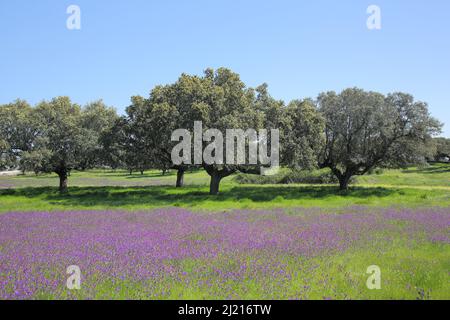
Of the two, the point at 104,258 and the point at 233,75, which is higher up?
the point at 233,75

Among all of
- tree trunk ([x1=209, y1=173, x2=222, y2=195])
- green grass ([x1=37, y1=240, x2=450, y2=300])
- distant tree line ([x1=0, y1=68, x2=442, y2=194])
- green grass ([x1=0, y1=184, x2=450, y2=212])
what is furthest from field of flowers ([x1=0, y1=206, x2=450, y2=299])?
tree trunk ([x1=209, y1=173, x2=222, y2=195])

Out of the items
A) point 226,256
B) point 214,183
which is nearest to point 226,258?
point 226,256

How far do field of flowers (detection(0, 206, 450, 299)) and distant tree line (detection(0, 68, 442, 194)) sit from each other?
14778 millimetres

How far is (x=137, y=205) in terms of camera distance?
971 inches

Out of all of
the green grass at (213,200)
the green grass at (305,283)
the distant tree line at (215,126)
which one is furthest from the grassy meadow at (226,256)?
the distant tree line at (215,126)

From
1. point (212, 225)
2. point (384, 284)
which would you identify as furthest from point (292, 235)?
point (384, 284)

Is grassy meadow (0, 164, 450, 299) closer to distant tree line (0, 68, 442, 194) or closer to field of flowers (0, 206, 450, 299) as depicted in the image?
field of flowers (0, 206, 450, 299)

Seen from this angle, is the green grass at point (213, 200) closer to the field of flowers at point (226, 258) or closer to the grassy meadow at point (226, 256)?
the grassy meadow at point (226, 256)

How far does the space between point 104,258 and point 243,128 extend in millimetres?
20014

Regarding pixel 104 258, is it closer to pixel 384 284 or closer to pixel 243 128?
pixel 384 284

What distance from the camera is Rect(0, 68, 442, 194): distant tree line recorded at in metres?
30.8

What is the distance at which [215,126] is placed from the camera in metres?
28.5

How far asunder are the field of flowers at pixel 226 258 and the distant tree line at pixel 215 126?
14778 millimetres

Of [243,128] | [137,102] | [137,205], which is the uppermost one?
[137,102]
